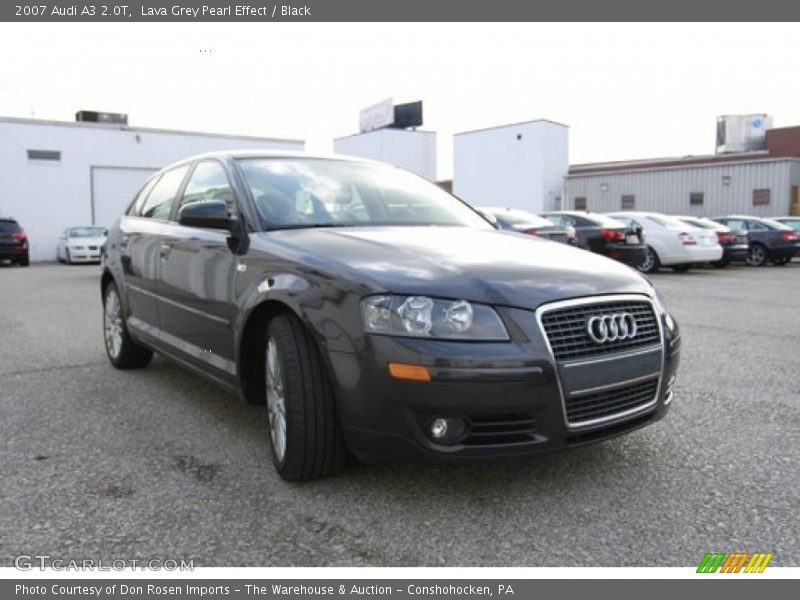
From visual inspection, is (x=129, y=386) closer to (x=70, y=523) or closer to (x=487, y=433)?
(x=70, y=523)

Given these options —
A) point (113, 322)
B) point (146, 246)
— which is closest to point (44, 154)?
point (113, 322)

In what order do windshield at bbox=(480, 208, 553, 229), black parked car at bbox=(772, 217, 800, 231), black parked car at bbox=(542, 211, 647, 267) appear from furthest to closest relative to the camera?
1. black parked car at bbox=(772, 217, 800, 231)
2. black parked car at bbox=(542, 211, 647, 267)
3. windshield at bbox=(480, 208, 553, 229)

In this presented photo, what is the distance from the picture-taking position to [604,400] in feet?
9.48

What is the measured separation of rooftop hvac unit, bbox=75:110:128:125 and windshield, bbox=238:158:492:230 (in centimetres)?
3089

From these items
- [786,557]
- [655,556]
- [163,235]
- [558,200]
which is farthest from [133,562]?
[558,200]

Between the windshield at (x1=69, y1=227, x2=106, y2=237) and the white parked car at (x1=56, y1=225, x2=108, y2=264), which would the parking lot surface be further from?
the windshield at (x1=69, y1=227, x2=106, y2=237)

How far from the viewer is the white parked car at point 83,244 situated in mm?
22453

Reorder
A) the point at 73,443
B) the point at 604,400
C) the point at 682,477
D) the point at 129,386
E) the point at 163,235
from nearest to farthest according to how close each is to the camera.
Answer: the point at 604,400 → the point at 682,477 → the point at 73,443 → the point at 163,235 → the point at 129,386

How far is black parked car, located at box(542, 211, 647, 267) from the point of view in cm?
1362

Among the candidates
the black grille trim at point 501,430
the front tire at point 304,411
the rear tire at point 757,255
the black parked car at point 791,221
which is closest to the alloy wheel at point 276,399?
the front tire at point 304,411

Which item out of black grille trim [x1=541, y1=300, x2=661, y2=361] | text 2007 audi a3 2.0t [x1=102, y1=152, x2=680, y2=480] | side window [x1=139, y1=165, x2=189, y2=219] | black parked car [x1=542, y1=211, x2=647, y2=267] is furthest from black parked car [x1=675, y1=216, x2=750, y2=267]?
black grille trim [x1=541, y1=300, x2=661, y2=361]

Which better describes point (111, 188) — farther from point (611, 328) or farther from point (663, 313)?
point (611, 328)

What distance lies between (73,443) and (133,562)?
1502mm

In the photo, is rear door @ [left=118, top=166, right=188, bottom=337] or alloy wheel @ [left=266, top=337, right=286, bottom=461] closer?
alloy wheel @ [left=266, top=337, right=286, bottom=461]
